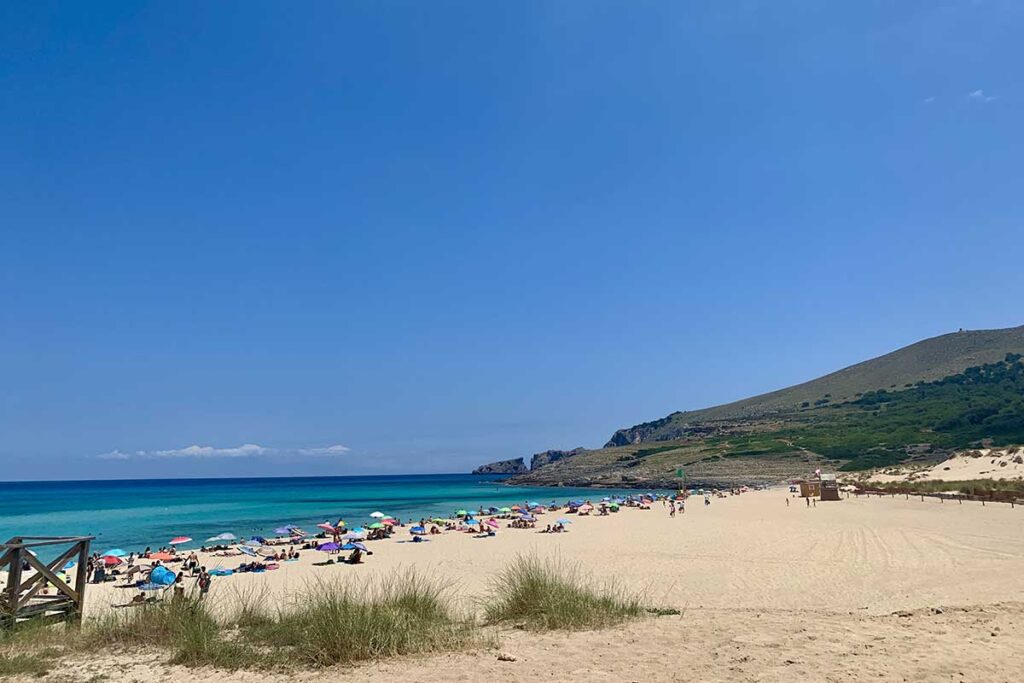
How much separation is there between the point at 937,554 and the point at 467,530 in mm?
23497

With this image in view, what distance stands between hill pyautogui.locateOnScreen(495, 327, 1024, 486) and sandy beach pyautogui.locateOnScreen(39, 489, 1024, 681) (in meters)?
45.3

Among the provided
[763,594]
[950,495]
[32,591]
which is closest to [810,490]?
[950,495]

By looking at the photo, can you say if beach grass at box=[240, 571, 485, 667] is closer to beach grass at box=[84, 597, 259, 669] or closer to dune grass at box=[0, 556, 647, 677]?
dune grass at box=[0, 556, 647, 677]

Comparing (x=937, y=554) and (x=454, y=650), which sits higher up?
(x=454, y=650)

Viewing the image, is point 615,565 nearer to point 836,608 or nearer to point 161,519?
point 836,608

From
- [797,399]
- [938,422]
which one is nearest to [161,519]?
[938,422]

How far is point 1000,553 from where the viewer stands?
19.4 m

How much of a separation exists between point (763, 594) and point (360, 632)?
10.5 metres

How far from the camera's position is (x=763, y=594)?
571 inches

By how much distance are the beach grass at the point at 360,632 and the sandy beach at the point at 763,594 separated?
0.34 meters

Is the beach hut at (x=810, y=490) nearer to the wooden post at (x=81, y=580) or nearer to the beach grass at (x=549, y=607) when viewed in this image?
the beach grass at (x=549, y=607)

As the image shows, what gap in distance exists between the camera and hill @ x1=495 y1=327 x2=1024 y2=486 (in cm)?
7781

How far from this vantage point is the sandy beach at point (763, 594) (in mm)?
6801

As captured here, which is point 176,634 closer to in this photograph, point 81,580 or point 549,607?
point 81,580
